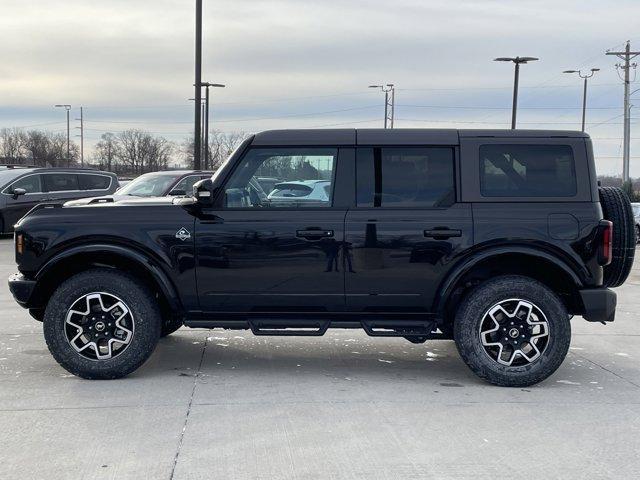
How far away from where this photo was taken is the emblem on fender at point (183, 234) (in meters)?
6.00

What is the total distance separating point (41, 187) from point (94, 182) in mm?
1365

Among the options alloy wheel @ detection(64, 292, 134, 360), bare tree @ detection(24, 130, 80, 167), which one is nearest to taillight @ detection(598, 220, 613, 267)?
alloy wheel @ detection(64, 292, 134, 360)

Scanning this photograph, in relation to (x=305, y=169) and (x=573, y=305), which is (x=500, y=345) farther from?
(x=305, y=169)

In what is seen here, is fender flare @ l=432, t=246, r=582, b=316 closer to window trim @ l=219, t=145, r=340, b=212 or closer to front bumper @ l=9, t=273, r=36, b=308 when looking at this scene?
window trim @ l=219, t=145, r=340, b=212

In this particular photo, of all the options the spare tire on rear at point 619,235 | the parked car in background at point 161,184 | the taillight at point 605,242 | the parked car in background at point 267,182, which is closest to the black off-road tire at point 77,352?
the parked car in background at point 267,182

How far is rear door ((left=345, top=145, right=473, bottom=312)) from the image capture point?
19.4ft

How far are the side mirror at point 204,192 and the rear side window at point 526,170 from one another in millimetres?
2052

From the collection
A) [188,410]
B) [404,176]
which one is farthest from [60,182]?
[188,410]

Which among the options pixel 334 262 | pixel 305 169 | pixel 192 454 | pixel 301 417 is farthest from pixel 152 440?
pixel 305 169

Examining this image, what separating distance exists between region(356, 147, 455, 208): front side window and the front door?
0.75 ft

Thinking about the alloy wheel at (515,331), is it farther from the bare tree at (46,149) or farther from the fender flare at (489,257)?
the bare tree at (46,149)

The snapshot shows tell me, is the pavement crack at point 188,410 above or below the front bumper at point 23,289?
below

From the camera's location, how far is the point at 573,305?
243 inches

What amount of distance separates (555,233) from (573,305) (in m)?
0.66
